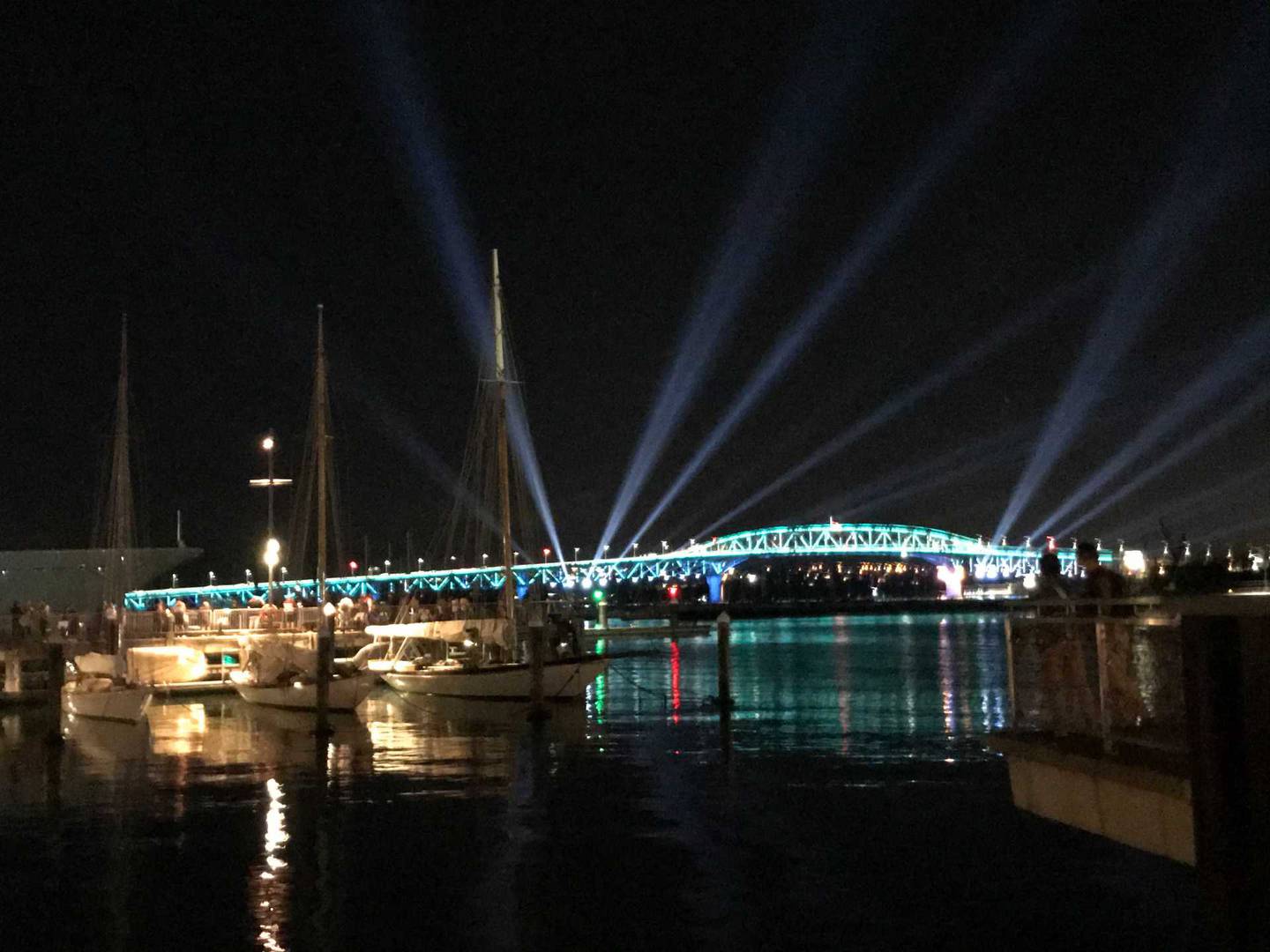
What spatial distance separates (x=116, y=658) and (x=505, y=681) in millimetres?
11340

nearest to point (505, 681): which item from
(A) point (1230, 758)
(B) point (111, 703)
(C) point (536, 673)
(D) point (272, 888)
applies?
(C) point (536, 673)

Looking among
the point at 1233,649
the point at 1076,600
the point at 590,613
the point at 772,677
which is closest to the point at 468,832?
the point at 1076,600

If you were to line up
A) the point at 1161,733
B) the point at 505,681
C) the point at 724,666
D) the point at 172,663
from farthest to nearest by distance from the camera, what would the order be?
the point at 172,663 → the point at 505,681 → the point at 724,666 → the point at 1161,733

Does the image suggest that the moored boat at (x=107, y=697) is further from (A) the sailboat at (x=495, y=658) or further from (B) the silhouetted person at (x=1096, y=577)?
(B) the silhouetted person at (x=1096, y=577)

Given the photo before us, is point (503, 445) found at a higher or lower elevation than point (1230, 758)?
higher

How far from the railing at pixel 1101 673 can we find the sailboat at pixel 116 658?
30.1 m

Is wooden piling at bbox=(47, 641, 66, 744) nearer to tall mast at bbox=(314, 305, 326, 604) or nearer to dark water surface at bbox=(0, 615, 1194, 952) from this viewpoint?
dark water surface at bbox=(0, 615, 1194, 952)

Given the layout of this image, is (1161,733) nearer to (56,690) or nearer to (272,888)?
(272,888)

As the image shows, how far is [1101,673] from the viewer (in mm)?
9633

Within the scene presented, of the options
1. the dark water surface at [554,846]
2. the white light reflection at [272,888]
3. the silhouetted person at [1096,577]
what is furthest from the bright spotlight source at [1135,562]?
the white light reflection at [272,888]

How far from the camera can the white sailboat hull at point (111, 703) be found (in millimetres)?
36719

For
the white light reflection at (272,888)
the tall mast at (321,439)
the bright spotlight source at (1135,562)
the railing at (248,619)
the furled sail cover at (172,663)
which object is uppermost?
the tall mast at (321,439)

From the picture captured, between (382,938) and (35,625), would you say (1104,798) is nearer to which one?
(382,938)

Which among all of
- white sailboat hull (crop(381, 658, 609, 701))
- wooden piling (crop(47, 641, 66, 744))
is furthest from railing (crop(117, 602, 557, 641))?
wooden piling (crop(47, 641, 66, 744))
